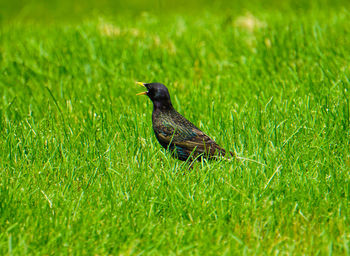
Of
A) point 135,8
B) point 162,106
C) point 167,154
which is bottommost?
point 167,154

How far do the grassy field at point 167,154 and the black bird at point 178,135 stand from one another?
0.12m

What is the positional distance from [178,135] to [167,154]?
0.25m

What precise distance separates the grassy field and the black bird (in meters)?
0.12

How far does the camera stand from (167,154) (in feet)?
14.1

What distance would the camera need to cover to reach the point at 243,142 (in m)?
4.45

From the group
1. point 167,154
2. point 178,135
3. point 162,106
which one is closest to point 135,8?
point 162,106

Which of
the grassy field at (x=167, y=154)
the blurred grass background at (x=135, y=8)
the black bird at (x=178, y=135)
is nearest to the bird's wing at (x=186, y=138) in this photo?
the black bird at (x=178, y=135)

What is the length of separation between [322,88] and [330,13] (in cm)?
372

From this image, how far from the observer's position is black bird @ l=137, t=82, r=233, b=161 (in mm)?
4324

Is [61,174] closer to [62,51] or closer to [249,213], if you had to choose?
[249,213]

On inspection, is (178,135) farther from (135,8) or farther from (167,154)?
(135,8)

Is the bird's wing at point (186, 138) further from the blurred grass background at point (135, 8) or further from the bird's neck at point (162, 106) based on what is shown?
the blurred grass background at point (135, 8)

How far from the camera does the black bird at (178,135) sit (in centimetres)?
432

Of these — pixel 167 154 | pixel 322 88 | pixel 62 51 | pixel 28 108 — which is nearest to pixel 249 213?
pixel 167 154
